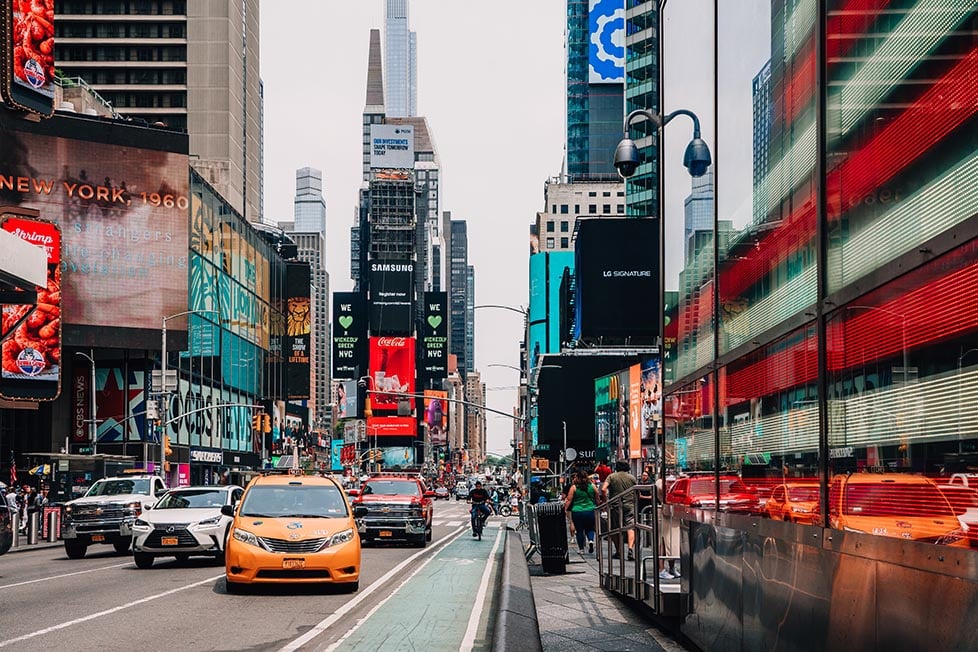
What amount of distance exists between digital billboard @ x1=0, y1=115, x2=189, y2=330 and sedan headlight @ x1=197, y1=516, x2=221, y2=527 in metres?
48.9

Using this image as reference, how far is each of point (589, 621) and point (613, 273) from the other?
2197 inches

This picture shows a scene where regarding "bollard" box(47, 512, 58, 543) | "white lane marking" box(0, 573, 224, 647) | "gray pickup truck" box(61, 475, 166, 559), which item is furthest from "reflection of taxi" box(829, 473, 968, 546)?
"bollard" box(47, 512, 58, 543)

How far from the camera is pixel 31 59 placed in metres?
47.9

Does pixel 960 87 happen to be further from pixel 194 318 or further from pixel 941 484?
pixel 194 318

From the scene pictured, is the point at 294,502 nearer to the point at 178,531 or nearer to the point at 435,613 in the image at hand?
the point at 435,613

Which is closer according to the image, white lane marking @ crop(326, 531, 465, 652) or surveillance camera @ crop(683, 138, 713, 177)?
surveillance camera @ crop(683, 138, 713, 177)

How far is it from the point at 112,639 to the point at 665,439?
6070mm

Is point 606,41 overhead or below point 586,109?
below

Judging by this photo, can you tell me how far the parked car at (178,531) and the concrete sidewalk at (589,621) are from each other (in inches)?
287

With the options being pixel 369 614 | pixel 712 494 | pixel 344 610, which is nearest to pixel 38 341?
pixel 344 610

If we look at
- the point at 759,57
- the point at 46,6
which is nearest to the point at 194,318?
the point at 46,6

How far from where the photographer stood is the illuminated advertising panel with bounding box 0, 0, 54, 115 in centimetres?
4625

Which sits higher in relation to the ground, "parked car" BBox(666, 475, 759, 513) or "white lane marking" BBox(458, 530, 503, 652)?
"parked car" BBox(666, 475, 759, 513)

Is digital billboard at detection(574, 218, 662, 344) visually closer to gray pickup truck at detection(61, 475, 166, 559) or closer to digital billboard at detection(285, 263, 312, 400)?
gray pickup truck at detection(61, 475, 166, 559)
